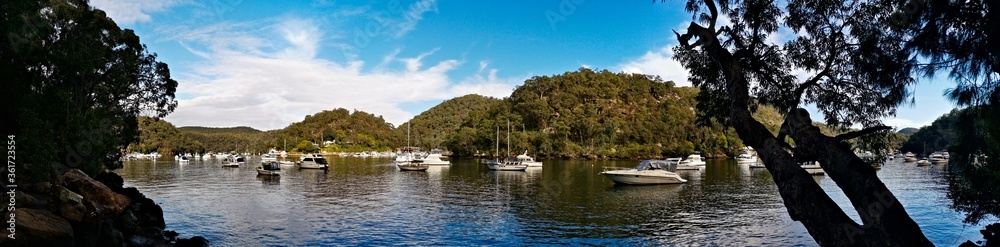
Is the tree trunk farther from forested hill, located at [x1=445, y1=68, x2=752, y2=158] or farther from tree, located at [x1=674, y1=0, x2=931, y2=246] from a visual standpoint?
forested hill, located at [x1=445, y1=68, x2=752, y2=158]

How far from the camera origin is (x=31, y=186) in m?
17.5

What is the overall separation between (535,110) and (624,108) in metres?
34.3

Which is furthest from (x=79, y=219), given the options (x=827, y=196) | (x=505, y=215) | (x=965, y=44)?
(x=965, y=44)

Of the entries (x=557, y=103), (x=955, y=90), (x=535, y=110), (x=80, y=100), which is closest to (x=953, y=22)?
(x=955, y=90)

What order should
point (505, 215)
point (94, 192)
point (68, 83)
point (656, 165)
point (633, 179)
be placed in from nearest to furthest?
point (94, 192) < point (68, 83) < point (505, 215) < point (633, 179) < point (656, 165)

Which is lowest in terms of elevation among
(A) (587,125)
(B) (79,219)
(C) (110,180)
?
(B) (79,219)

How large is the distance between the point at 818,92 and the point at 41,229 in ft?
61.6

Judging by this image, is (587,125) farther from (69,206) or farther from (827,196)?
(827,196)

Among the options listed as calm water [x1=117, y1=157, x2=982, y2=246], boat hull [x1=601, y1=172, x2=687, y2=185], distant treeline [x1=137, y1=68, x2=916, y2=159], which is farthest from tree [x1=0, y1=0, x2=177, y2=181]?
distant treeline [x1=137, y1=68, x2=916, y2=159]

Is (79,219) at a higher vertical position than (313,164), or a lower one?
higher

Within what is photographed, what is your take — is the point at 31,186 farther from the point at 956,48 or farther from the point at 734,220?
the point at 734,220

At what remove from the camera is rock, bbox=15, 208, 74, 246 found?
11.8m

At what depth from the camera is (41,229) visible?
40.2 feet

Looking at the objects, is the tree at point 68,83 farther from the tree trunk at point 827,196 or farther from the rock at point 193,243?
the tree trunk at point 827,196
